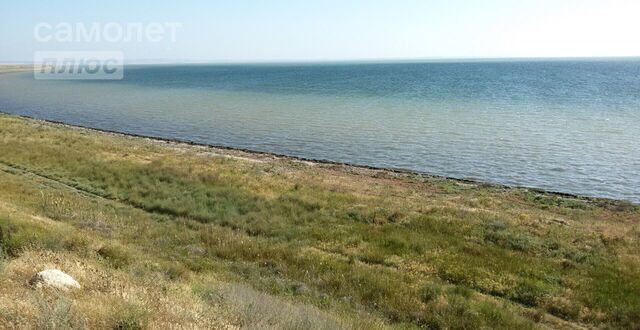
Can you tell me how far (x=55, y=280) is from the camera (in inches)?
365

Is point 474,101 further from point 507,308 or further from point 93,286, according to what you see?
point 93,286

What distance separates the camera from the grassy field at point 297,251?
9459mm

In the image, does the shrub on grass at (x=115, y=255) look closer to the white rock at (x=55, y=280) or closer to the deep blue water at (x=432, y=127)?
the white rock at (x=55, y=280)

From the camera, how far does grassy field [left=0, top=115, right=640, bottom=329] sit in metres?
9.46

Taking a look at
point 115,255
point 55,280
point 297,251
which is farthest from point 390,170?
point 55,280

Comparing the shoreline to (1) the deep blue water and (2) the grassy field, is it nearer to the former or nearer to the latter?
(2) the grassy field

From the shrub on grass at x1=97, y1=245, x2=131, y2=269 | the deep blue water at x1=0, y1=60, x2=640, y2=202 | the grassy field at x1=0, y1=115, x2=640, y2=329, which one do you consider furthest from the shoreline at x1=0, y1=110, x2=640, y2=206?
the shrub on grass at x1=97, y1=245, x2=131, y2=269

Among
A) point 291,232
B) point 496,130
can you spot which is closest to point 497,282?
point 291,232

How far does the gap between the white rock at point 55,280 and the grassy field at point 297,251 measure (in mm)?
316

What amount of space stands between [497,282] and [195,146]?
3741 cm

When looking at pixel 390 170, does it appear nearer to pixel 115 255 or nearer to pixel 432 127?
pixel 432 127

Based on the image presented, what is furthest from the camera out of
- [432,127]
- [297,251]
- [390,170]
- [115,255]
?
[432,127]

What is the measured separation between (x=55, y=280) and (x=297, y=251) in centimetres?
907

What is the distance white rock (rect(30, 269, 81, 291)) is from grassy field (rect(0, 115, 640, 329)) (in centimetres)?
32
